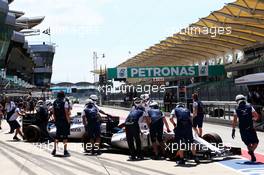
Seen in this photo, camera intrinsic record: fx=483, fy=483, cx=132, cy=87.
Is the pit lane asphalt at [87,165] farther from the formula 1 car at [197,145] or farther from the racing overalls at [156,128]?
the racing overalls at [156,128]

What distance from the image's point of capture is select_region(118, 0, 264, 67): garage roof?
29.8 metres

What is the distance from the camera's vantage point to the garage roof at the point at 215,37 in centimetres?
2978

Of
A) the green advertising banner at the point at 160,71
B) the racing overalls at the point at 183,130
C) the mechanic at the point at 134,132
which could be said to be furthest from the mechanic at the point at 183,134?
the green advertising banner at the point at 160,71

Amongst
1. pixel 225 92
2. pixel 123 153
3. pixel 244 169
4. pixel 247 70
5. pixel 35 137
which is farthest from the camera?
pixel 247 70

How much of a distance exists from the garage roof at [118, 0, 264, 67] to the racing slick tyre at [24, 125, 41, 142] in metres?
15.6

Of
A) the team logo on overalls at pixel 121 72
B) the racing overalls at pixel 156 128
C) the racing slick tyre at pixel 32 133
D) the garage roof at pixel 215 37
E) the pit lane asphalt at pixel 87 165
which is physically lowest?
the pit lane asphalt at pixel 87 165

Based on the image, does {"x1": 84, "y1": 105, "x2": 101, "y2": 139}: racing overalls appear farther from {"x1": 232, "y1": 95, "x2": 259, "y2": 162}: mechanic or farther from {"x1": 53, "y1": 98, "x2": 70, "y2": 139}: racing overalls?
{"x1": 232, "y1": 95, "x2": 259, "y2": 162}: mechanic

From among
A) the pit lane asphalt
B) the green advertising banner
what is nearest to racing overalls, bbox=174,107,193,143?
the pit lane asphalt

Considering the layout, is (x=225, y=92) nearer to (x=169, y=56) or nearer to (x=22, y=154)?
(x=22, y=154)

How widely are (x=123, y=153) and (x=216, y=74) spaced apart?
1335 inches

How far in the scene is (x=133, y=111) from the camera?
39.7ft

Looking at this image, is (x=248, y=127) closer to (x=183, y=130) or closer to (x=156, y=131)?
(x=183, y=130)

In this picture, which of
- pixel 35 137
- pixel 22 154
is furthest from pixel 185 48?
pixel 22 154

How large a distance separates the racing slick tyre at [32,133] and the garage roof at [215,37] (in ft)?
51.1
